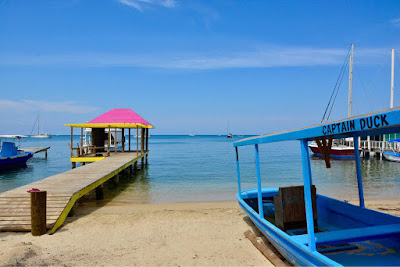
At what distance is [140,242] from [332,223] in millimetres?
4514

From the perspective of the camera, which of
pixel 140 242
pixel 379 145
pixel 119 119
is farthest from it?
pixel 379 145

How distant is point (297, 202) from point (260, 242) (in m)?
1.27

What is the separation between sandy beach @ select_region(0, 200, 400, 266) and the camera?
5.74 m

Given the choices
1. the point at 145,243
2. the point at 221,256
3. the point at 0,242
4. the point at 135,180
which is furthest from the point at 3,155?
the point at 221,256

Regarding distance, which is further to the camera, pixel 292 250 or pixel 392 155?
pixel 392 155

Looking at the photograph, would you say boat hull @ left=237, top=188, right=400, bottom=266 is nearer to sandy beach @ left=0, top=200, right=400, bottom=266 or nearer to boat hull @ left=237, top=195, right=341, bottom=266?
boat hull @ left=237, top=195, right=341, bottom=266

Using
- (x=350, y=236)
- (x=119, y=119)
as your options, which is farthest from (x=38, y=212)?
(x=119, y=119)

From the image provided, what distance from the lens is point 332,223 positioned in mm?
6637

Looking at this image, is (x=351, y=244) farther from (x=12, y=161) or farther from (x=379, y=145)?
(x=379, y=145)

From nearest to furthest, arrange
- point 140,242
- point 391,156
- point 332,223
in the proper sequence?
point 332,223 → point 140,242 → point 391,156

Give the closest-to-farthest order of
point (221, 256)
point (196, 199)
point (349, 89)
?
point (221, 256) < point (196, 199) < point (349, 89)

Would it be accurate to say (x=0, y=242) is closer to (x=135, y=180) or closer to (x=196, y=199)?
(x=196, y=199)

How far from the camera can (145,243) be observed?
6.72 metres

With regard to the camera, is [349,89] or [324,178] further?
[349,89]
